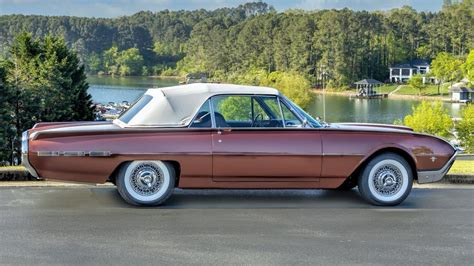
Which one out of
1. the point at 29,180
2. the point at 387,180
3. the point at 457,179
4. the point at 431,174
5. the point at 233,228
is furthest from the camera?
the point at 457,179

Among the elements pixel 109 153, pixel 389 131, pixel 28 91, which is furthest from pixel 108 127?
pixel 28 91

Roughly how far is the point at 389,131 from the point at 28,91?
34990 mm

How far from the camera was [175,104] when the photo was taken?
7.55m

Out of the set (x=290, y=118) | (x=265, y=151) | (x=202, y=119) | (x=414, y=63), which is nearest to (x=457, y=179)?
(x=290, y=118)

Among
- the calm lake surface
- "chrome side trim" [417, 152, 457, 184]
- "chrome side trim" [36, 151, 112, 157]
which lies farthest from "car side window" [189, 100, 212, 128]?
the calm lake surface

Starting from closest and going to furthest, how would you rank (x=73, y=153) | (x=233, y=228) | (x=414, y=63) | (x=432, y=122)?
(x=233, y=228)
(x=73, y=153)
(x=432, y=122)
(x=414, y=63)

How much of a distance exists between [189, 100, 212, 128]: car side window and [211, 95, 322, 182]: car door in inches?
3.1

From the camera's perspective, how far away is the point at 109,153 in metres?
7.15

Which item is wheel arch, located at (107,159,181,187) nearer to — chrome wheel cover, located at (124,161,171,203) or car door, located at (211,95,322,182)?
chrome wheel cover, located at (124,161,171,203)

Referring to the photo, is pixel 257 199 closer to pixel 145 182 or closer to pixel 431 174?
pixel 145 182

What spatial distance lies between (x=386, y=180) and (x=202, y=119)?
2.35m

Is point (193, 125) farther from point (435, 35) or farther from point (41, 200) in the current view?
point (435, 35)

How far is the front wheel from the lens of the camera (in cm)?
763

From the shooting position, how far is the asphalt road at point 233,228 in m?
5.33
